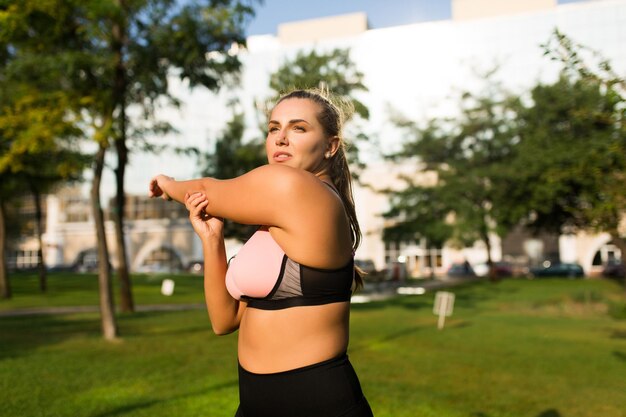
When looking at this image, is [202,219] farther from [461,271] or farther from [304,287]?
[461,271]

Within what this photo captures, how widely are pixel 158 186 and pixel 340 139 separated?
2.15 ft

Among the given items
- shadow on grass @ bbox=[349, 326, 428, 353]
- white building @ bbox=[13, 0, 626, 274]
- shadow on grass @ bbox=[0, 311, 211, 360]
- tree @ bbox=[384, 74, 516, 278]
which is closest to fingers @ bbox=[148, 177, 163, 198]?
shadow on grass @ bbox=[0, 311, 211, 360]

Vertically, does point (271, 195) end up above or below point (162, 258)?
above

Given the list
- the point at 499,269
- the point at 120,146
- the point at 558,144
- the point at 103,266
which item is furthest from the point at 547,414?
the point at 499,269

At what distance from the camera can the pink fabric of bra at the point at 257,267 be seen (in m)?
1.85

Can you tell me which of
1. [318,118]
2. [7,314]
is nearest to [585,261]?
[7,314]

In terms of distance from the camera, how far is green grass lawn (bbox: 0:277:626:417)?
7.65 m

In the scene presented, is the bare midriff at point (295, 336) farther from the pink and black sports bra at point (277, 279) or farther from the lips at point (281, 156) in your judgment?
the lips at point (281, 156)

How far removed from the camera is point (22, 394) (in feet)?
25.6

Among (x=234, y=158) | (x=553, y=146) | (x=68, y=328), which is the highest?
(x=553, y=146)

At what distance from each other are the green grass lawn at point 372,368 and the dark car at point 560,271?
1743 inches

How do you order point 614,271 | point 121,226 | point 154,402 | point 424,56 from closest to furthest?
point 154,402, point 121,226, point 614,271, point 424,56

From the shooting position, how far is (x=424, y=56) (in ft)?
297

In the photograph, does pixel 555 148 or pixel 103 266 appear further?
pixel 555 148
